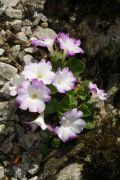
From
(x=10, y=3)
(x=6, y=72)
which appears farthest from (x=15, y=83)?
(x=10, y=3)

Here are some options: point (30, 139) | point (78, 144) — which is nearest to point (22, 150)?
point (30, 139)

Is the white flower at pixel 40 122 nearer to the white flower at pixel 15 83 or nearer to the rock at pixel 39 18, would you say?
the white flower at pixel 15 83

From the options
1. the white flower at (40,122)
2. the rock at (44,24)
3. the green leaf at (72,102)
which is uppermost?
the rock at (44,24)

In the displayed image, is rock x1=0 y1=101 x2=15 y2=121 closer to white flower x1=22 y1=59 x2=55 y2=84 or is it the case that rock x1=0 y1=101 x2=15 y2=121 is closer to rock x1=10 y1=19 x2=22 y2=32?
white flower x1=22 y1=59 x2=55 y2=84

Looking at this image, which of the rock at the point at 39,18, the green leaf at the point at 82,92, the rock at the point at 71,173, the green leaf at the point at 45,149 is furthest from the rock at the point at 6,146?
the rock at the point at 39,18

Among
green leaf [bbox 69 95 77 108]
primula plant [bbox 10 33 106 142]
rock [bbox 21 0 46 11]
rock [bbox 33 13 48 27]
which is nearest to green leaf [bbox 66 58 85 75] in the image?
primula plant [bbox 10 33 106 142]

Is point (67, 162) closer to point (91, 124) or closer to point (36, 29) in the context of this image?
point (91, 124)

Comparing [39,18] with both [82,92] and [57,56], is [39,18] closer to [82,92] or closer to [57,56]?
[57,56]
